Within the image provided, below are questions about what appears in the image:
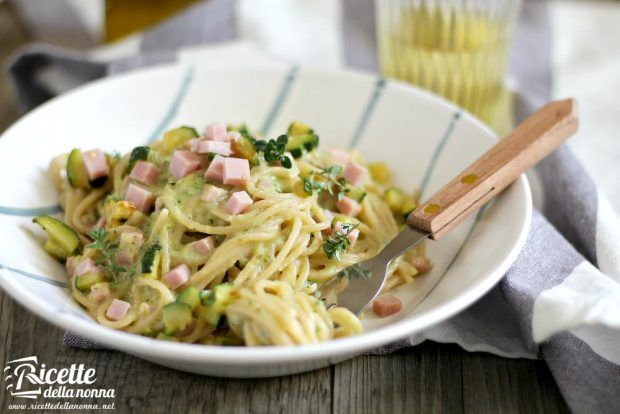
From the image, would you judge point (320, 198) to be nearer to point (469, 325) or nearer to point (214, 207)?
point (214, 207)

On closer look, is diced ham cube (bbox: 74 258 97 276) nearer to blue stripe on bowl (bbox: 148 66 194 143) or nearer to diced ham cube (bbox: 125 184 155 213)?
diced ham cube (bbox: 125 184 155 213)

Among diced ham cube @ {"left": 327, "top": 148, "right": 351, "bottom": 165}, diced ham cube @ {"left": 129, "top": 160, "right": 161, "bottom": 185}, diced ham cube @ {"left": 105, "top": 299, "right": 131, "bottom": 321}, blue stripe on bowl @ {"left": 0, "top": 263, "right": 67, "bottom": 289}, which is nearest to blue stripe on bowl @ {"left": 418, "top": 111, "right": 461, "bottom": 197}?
diced ham cube @ {"left": 327, "top": 148, "right": 351, "bottom": 165}

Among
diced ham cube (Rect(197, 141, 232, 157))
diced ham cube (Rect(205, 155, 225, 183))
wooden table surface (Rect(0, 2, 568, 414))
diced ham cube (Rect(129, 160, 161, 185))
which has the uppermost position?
diced ham cube (Rect(197, 141, 232, 157))

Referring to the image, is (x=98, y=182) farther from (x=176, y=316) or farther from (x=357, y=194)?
(x=357, y=194)

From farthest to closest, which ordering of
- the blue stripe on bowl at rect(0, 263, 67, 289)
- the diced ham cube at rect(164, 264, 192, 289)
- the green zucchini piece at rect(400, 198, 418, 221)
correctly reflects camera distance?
the green zucchini piece at rect(400, 198, 418, 221) < the diced ham cube at rect(164, 264, 192, 289) < the blue stripe on bowl at rect(0, 263, 67, 289)

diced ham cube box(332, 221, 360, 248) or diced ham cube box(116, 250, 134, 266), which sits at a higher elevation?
diced ham cube box(332, 221, 360, 248)

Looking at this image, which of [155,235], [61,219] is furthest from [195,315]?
[61,219]
